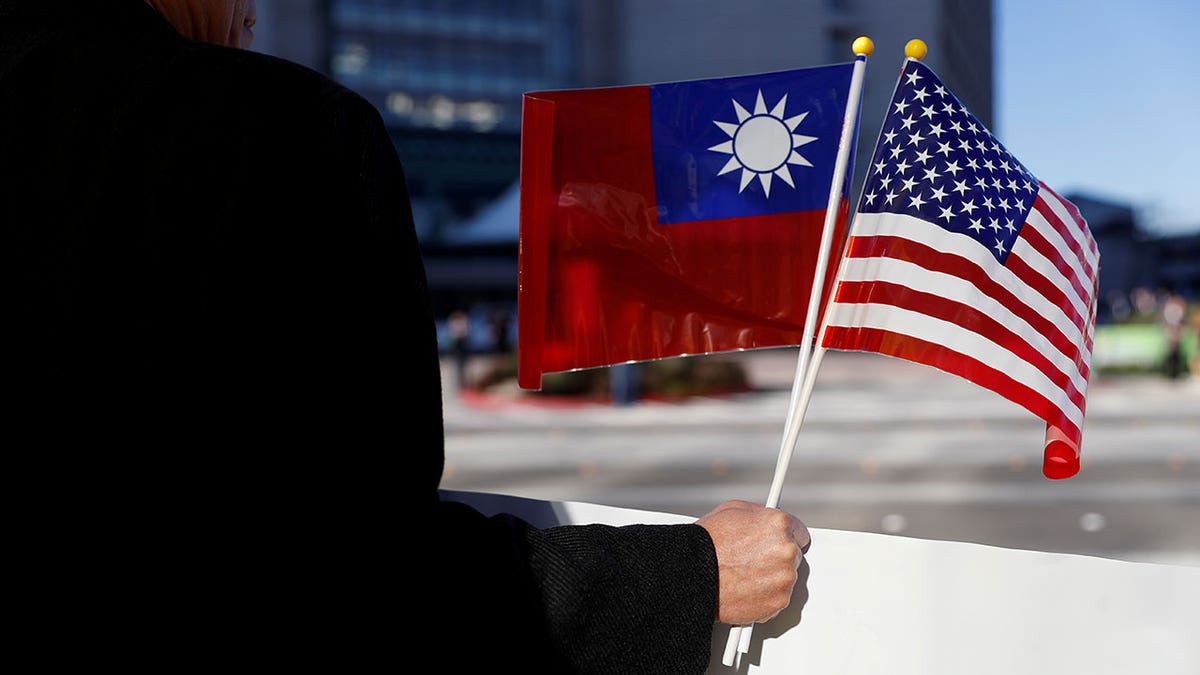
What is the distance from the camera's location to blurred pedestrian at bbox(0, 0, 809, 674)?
0.80 meters

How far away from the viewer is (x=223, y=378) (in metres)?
0.80

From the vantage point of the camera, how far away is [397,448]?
0.83 meters

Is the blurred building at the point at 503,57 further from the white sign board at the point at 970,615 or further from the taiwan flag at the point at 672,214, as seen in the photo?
the white sign board at the point at 970,615

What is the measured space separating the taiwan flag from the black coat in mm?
841

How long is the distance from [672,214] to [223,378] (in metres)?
1.13

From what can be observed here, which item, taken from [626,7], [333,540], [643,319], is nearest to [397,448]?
[333,540]

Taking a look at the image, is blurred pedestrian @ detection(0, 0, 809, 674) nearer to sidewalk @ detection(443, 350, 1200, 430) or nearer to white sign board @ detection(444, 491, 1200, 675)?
white sign board @ detection(444, 491, 1200, 675)

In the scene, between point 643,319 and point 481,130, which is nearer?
point 643,319

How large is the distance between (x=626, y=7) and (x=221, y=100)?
179ft

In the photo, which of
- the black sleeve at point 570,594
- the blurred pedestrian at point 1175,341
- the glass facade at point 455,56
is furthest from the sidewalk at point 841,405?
the glass facade at point 455,56

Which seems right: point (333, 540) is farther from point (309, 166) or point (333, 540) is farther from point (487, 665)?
point (309, 166)

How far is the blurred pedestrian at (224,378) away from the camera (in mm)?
803

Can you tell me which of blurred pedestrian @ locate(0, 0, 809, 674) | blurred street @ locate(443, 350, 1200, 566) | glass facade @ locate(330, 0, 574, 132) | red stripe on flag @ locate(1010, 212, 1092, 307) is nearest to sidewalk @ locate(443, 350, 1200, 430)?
blurred street @ locate(443, 350, 1200, 566)

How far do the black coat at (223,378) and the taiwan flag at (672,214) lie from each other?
84cm
